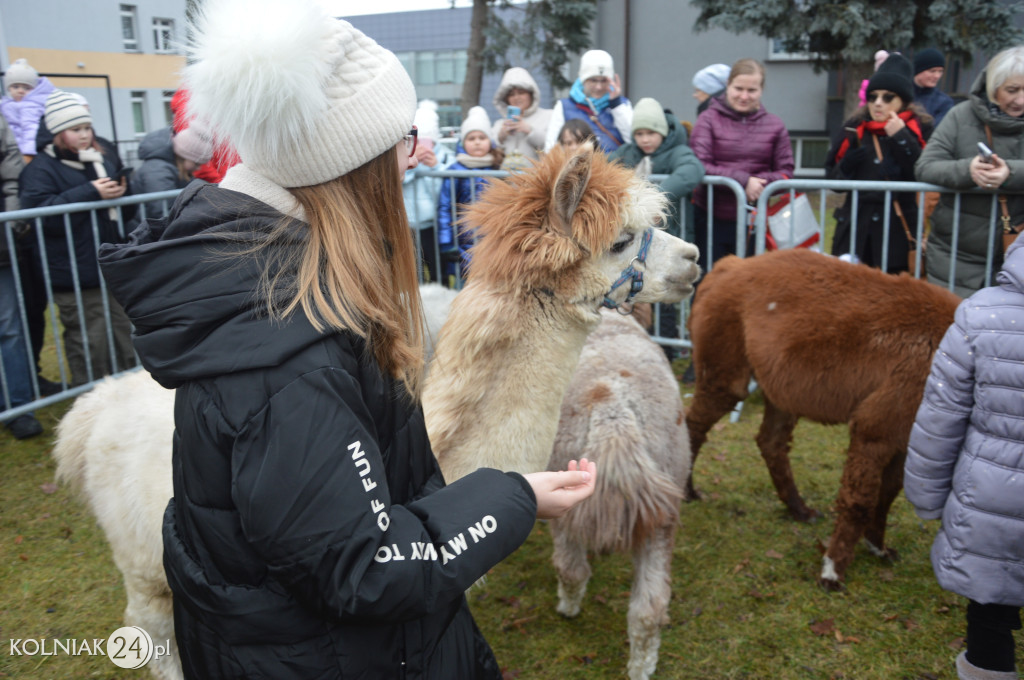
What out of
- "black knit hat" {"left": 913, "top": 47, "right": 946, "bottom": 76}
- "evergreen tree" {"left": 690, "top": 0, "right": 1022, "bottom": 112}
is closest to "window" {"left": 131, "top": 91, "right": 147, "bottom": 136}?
"evergreen tree" {"left": 690, "top": 0, "right": 1022, "bottom": 112}

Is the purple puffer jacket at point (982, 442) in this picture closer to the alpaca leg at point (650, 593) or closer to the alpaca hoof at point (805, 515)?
the alpaca leg at point (650, 593)

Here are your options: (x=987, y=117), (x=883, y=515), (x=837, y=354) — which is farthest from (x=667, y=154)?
(x=883, y=515)

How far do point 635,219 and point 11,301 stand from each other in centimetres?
477

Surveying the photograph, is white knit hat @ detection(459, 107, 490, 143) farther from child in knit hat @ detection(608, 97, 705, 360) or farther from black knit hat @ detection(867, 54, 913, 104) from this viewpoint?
black knit hat @ detection(867, 54, 913, 104)

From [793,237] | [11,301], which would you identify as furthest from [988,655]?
[11,301]

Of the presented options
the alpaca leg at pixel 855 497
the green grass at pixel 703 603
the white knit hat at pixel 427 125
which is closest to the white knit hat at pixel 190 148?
the white knit hat at pixel 427 125

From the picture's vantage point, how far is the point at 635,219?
2.33m

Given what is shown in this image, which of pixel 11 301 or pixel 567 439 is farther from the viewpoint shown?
pixel 11 301

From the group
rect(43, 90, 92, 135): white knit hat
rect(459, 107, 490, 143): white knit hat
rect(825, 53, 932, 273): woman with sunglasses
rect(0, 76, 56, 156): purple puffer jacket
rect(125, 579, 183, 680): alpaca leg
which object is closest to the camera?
rect(125, 579, 183, 680): alpaca leg

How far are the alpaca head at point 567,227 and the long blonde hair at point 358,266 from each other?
3.14 ft

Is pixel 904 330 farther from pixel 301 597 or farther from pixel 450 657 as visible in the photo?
pixel 301 597

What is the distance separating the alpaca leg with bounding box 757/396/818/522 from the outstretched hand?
2797 mm

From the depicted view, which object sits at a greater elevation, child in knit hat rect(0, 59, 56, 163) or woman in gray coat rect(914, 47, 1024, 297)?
child in knit hat rect(0, 59, 56, 163)

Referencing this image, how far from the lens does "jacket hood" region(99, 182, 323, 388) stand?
1062mm
